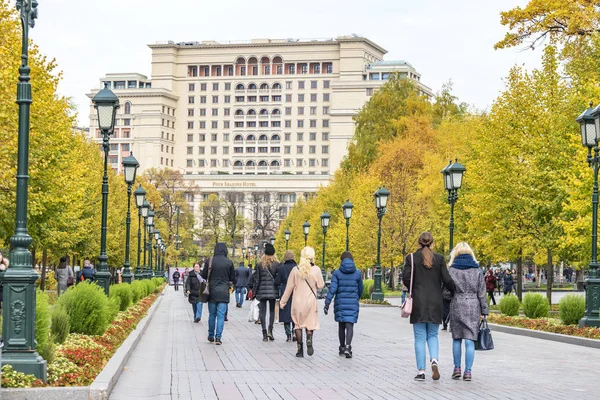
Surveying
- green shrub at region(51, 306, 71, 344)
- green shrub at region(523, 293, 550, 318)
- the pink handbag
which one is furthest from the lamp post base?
green shrub at region(51, 306, 71, 344)

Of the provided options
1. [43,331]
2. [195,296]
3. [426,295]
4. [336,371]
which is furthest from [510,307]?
[43,331]

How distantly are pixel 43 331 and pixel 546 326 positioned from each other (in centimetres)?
1452

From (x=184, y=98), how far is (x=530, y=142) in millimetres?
147462

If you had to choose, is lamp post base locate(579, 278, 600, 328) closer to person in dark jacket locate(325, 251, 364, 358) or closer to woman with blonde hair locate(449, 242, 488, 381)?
person in dark jacket locate(325, 251, 364, 358)

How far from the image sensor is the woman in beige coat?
54.4 ft

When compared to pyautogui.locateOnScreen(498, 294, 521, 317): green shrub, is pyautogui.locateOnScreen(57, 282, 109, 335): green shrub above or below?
above

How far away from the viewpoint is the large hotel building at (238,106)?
171750mm

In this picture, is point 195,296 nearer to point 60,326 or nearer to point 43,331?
point 60,326

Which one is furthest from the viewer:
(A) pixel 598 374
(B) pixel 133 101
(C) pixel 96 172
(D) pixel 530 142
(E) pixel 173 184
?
(B) pixel 133 101

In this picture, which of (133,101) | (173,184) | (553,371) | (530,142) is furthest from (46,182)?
(133,101)

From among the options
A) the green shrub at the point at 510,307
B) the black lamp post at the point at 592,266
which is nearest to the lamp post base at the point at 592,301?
the black lamp post at the point at 592,266

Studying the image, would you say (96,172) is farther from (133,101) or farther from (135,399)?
(133,101)

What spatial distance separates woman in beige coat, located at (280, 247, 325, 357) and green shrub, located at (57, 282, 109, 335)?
309cm

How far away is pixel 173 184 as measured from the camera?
126062 mm
